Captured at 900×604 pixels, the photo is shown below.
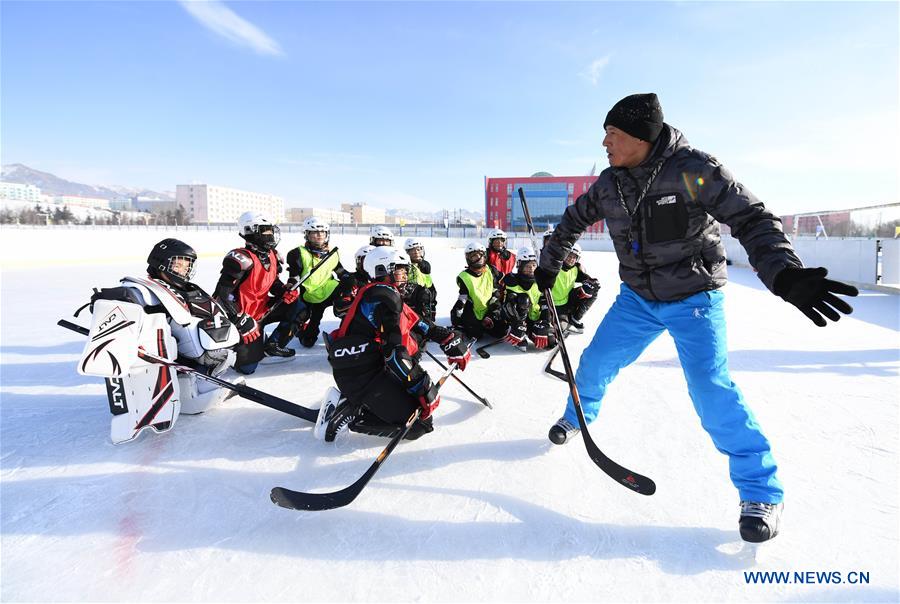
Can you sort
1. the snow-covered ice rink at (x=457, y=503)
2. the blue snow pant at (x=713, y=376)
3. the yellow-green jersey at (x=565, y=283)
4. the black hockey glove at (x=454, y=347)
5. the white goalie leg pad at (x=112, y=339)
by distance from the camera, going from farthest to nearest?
the yellow-green jersey at (x=565, y=283), the black hockey glove at (x=454, y=347), the white goalie leg pad at (x=112, y=339), the blue snow pant at (x=713, y=376), the snow-covered ice rink at (x=457, y=503)

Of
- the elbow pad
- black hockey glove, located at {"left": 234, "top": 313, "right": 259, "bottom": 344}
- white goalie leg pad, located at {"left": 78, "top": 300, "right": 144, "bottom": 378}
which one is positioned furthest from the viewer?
black hockey glove, located at {"left": 234, "top": 313, "right": 259, "bottom": 344}

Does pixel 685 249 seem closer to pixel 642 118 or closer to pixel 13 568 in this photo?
pixel 642 118

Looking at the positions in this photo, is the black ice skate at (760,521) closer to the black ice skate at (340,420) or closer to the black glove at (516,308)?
the black ice skate at (340,420)

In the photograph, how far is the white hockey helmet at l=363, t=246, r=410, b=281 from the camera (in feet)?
8.13

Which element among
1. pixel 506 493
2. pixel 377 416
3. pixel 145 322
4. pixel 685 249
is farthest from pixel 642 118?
pixel 145 322

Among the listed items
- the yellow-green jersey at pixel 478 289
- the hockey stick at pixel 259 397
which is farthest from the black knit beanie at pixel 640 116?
the yellow-green jersey at pixel 478 289

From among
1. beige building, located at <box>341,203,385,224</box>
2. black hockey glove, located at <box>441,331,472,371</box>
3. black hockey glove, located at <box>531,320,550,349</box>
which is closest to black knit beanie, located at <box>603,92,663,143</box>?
black hockey glove, located at <box>441,331,472,371</box>

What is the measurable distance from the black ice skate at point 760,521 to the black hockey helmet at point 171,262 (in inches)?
126

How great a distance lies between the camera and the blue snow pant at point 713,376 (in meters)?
1.67

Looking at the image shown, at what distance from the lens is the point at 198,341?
276cm

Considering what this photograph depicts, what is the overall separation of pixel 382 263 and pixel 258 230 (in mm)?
2037

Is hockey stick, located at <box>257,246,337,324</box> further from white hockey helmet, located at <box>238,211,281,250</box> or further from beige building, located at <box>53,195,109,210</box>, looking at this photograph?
beige building, located at <box>53,195,109,210</box>

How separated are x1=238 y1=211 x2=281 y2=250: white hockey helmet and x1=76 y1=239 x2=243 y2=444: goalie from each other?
110cm

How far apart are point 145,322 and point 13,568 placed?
1.19 m
